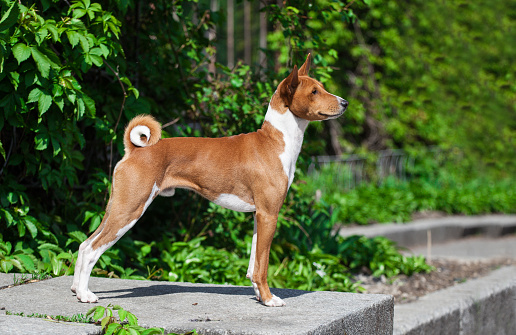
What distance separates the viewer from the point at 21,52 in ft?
11.6

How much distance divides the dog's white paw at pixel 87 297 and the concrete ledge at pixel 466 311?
1.95m

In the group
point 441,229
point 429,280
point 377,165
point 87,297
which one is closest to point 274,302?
point 87,297

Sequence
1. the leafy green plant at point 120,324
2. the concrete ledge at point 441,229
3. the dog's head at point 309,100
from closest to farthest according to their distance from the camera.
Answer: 1. the leafy green plant at point 120,324
2. the dog's head at point 309,100
3. the concrete ledge at point 441,229

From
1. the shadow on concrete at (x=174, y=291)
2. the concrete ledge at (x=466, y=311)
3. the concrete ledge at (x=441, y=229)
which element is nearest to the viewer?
the shadow on concrete at (x=174, y=291)

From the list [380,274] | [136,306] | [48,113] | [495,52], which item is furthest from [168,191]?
[495,52]

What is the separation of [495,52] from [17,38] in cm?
1242

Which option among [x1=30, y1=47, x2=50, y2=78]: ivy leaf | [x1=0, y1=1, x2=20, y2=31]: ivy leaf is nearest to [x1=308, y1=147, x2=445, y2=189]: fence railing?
[x1=30, y1=47, x2=50, y2=78]: ivy leaf

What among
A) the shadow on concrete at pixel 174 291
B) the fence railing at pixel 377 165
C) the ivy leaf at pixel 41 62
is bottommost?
the fence railing at pixel 377 165

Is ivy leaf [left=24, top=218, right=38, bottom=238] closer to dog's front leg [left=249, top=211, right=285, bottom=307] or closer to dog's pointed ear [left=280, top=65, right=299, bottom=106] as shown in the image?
dog's front leg [left=249, top=211, right=285, bottom=307]

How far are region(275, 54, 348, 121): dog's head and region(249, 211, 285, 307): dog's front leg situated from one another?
61 centimetres

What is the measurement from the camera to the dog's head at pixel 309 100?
127 inches

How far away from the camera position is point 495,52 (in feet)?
45.1

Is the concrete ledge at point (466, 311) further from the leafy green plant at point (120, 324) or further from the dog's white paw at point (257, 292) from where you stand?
the leafy green plant at point (120, 324)

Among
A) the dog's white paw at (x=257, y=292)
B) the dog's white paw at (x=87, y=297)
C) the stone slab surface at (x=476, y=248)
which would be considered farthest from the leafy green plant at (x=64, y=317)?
the stone slab surface at (x=476, y=248)
